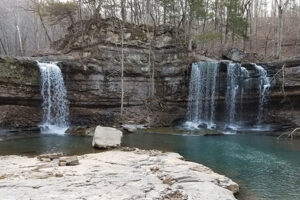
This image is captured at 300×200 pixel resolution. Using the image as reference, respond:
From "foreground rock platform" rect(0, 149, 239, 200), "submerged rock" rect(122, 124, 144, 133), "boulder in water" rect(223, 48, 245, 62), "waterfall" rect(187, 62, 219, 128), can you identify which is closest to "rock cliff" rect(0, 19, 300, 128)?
"waterfall" rect(187, 62, 219, 128)

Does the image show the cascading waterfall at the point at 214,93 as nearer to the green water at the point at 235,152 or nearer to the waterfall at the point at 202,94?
the waterfall at the point at 202,94

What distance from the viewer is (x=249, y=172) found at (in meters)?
12.5

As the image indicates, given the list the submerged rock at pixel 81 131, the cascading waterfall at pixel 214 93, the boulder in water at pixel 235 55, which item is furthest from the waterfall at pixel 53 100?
the boulder in water at pixel 235 55

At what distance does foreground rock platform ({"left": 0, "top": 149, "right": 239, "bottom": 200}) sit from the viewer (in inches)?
303

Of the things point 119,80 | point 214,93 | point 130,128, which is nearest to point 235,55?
point 214,93

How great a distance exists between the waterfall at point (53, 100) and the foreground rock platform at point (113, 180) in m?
12.5

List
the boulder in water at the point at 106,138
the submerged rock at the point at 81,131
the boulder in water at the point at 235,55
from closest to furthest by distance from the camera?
the boulder in water at the point at 106,138, the submerged rock at the point at 81,131, the boulder in water at the point at 235,55

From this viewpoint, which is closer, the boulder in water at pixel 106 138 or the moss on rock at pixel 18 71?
the boulder in water at pixel 106 138

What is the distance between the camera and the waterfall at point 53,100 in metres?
24.2

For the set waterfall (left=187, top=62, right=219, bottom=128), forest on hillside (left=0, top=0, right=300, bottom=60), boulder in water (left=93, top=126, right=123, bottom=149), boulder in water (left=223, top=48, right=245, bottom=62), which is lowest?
boulder in water (left=93, top=126, right=123, bottom=149)

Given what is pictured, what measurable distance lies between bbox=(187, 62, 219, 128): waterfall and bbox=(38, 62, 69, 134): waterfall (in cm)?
979

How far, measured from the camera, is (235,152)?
16531mm

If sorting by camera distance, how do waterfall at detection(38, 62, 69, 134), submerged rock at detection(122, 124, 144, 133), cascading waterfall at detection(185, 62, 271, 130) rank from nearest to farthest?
submerged rock at detection(122, 124, 144, 133)
waterfall at detection(38, 62, 69, 134)
cascading waterfall at detection(185, 62, 271, 130)

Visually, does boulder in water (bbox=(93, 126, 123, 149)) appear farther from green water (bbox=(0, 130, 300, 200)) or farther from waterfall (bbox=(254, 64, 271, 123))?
waterfall (bbox=(254, 64, 271, 123))
